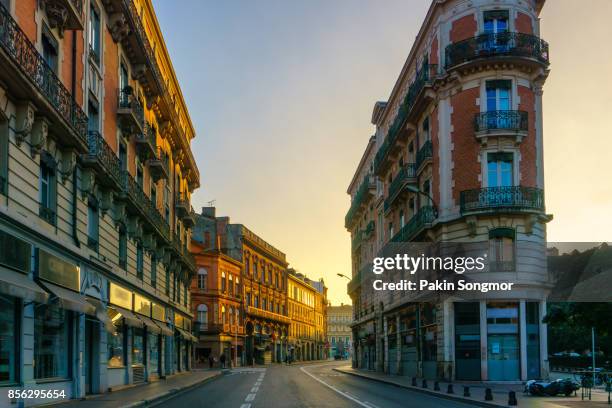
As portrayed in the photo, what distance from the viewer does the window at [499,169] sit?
109 ft

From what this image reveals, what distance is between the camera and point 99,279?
80.5ft

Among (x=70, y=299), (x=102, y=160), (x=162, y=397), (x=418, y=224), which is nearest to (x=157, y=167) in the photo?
(x=102, y=160)

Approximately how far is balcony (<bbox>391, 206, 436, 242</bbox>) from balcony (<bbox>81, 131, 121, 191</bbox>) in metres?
15.5

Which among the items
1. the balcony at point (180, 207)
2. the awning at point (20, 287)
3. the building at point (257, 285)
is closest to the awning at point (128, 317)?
the awning at point (20, 287)

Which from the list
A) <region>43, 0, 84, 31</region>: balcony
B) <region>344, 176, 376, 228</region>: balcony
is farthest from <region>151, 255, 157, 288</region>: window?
<region>344, 176, 376, 228</region>: balcony

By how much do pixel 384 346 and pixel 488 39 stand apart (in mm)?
26228

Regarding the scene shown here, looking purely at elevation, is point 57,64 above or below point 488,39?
below

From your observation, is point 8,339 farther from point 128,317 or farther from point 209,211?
point 209,211

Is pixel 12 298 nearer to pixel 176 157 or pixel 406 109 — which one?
pixel 406 109

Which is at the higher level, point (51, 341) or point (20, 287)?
point (20, 287)

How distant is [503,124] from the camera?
33.2 metres

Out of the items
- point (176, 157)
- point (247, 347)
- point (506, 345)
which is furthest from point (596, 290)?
point (247, 347)

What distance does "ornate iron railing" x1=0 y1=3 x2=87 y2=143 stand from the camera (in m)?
15.5

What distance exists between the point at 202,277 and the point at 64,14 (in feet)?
183
